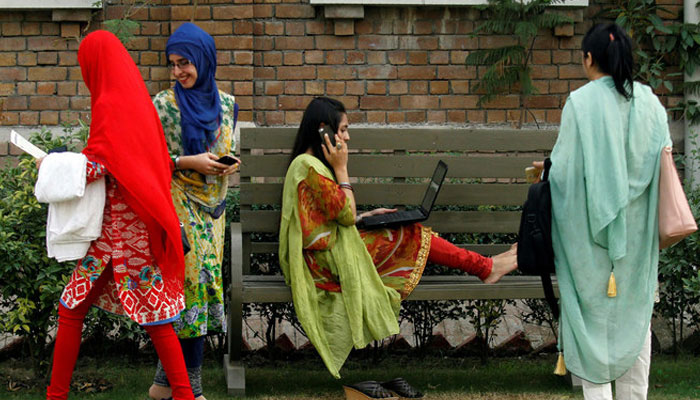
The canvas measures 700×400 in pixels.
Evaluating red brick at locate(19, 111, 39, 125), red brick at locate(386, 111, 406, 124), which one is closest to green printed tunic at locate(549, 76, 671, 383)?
red brick at locate(386, 111, 406, 124)

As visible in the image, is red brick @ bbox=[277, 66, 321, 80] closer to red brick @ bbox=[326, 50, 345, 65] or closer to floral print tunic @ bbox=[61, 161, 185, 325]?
red brick @ bbox=[326, 50, 345, 65]

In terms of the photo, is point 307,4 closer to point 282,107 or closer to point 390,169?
point 282,107

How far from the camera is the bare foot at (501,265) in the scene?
5.16m

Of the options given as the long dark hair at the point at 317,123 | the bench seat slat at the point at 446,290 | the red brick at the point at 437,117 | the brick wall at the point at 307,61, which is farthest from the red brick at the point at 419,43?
the bench seat slat at the point at 446,290

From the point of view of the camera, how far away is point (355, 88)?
7328 mm

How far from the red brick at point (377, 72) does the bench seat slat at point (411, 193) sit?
205 cm

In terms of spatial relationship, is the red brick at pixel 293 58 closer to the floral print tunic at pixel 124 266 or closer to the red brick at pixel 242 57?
the red brick at pixel 242 57

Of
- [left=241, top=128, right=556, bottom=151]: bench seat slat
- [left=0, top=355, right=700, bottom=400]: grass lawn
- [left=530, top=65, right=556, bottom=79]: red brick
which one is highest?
[left=530, top=65, right=556, bottom=79]: red brick

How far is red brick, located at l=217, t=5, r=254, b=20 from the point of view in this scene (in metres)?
7.07

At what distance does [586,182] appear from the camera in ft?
12.8

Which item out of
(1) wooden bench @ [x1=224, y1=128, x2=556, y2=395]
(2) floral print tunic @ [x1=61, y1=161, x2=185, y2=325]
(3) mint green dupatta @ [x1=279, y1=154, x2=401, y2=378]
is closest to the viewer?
(2) floral print tunic @ [x1=61, y1=161, x2=185, y2=325]

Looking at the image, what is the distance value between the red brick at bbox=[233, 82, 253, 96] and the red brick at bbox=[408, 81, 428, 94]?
3.97 feet

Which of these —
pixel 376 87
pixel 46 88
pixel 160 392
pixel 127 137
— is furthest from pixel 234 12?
pixel 160 392

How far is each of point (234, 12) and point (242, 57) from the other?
33 centimetres
